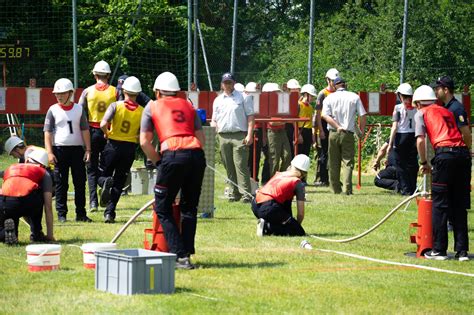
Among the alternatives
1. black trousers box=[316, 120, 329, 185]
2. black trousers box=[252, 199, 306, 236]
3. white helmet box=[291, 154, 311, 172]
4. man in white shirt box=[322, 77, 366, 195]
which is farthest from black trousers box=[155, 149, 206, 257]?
black trousers box=[316, 120, 329, 185]

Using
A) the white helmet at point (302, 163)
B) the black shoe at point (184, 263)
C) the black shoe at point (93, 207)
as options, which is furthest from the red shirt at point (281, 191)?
the black shoe at point (93, 207)

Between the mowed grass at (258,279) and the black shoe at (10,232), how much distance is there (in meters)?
0.18

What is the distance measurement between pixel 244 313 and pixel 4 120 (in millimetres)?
26385

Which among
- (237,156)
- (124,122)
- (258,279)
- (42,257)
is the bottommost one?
(258,279)

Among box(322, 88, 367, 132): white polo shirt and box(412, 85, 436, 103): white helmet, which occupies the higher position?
box(412, 85, 436, 103): white helmet

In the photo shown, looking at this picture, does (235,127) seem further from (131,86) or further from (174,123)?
(174,123)

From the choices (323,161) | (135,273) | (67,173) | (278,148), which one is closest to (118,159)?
(67,173)

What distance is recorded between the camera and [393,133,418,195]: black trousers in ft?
67.5

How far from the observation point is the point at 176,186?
11281 millimetres

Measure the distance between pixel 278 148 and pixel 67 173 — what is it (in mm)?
6917

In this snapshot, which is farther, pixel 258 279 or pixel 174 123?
pixel 174 123

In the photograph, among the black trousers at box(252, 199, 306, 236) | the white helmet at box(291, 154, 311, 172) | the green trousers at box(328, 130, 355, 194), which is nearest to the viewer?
the black trousers at box(252, 199, 306, 236)

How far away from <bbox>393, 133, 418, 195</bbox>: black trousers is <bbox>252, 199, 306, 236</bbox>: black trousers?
6390mm

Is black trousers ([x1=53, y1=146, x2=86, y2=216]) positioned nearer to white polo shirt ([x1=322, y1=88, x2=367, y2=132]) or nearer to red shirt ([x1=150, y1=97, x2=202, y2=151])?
red shirt ([x1=150, y1=97, x2=202, y2=151])
